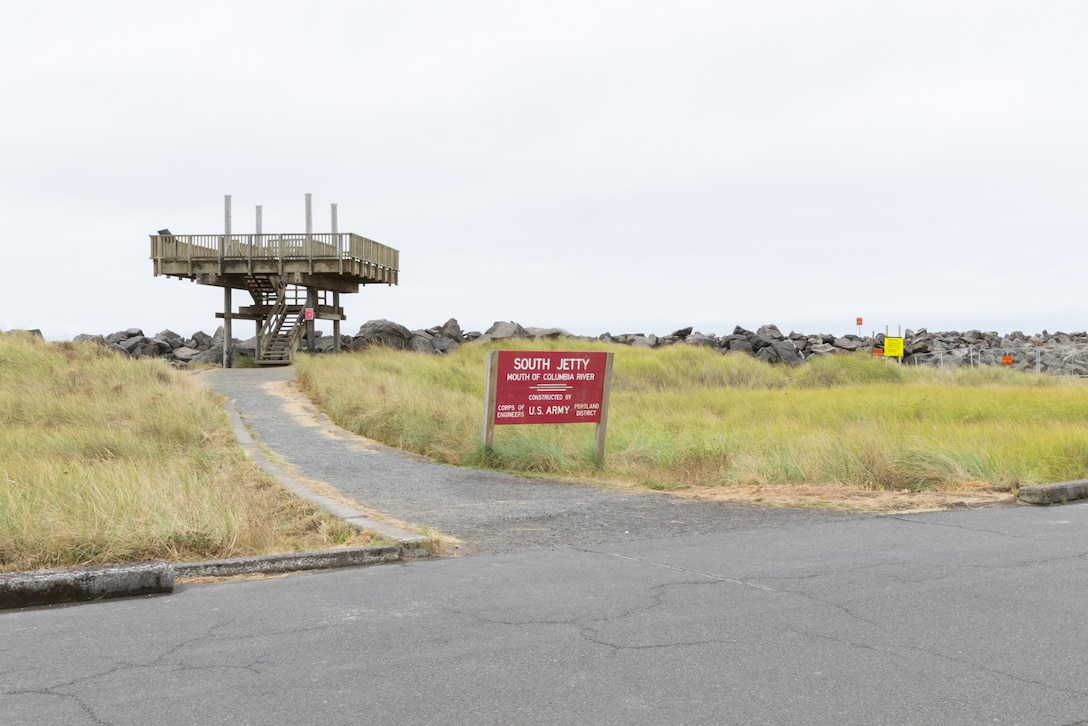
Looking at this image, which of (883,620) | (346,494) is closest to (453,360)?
(346,494)

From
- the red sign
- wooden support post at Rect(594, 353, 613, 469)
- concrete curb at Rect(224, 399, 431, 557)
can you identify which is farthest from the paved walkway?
wooden support post at Rect(594, 353, 613, 469)

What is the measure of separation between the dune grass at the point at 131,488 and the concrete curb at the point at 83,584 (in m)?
0.60

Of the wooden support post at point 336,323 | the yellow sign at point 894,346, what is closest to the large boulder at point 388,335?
the wooden support post at point 336,323

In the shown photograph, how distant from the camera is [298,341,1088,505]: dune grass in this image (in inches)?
452

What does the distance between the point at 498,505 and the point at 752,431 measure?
837cm

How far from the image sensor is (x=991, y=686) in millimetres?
4277

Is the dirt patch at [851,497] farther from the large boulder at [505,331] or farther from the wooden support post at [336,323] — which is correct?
the large boulder at [505,331]

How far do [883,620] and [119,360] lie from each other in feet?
72.4

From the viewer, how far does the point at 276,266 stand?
34.2m

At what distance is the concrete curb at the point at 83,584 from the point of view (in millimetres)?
5963

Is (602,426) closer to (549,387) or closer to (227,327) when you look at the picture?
(549,387)

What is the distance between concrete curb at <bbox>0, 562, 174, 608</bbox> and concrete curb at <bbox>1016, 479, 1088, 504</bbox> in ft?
27.6

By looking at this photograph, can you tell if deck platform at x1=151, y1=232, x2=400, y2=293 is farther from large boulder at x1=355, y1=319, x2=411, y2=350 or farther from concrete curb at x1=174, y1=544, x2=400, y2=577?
concrete curb at x1=174, y1=544, x2=400, y2=577

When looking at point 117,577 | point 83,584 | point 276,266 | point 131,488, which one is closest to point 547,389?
point 131,488
